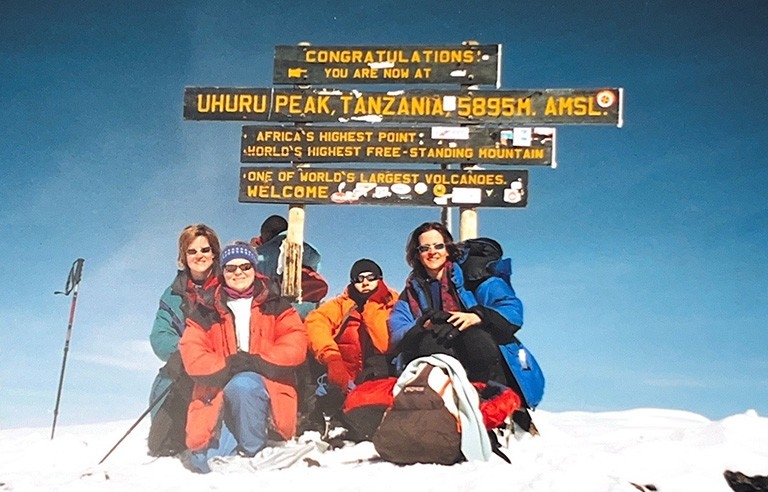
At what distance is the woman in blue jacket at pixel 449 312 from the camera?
24.1 ft

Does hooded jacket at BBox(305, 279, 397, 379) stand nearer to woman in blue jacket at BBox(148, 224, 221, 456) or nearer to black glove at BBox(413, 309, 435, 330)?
black glove at BBox(413, 309, 435, 330)

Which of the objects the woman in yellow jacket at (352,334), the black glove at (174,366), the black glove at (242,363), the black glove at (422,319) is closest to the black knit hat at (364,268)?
the woman in yellow jacket at (352,334)

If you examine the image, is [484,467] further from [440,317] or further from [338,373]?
[338,373]

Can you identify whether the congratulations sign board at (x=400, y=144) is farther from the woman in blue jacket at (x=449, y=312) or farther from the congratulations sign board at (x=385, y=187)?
the woman in blue jacket at (x=449, y=312)

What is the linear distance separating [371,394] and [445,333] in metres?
0.89

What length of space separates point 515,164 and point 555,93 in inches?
36.0

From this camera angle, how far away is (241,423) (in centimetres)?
712

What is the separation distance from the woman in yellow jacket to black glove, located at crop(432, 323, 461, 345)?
562 millimetres

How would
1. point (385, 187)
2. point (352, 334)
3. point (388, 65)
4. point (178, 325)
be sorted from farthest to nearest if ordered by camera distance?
1. point (388, 65)
2. point (385, 187)
3. point (178, 325)
4. point (352, 334)

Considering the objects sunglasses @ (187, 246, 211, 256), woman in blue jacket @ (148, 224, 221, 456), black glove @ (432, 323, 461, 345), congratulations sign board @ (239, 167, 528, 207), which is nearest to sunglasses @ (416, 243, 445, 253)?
black glove @ (432, 323, 461, 345)

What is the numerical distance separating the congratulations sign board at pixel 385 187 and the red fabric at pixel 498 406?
2.14m

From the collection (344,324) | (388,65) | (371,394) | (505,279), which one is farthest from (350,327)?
(388,65)

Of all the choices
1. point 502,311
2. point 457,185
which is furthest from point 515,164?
point 502,311

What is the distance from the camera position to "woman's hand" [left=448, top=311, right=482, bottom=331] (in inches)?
288
